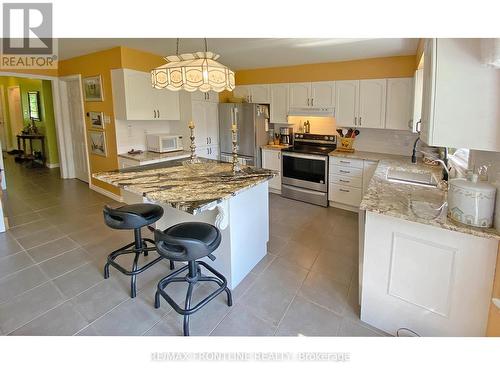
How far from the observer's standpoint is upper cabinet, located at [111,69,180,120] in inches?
160

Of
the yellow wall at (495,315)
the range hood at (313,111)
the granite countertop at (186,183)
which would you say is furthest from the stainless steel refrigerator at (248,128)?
the yellow wall at (495,315)

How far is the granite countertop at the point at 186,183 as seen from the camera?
1.92 metres

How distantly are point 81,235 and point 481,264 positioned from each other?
153 inches

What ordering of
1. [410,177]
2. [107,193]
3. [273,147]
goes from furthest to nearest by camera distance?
1. [273,147]
2. [107,193]
3. [410,177]

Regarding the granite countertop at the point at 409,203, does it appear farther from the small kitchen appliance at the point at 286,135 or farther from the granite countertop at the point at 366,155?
the small kitchen appliance at the point at 286,135

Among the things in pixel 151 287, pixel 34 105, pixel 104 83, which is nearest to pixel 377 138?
A: pixel 151 287

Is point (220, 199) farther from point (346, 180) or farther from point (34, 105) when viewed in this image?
point (34, 105)

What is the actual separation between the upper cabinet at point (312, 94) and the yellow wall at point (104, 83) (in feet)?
9.07

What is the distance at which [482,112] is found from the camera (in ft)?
4.74

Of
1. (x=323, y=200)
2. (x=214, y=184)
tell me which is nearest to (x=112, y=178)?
(x=214, y=184)

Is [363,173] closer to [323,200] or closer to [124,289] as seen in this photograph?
[323,200]

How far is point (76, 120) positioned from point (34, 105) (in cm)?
312

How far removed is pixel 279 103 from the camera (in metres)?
5.07
